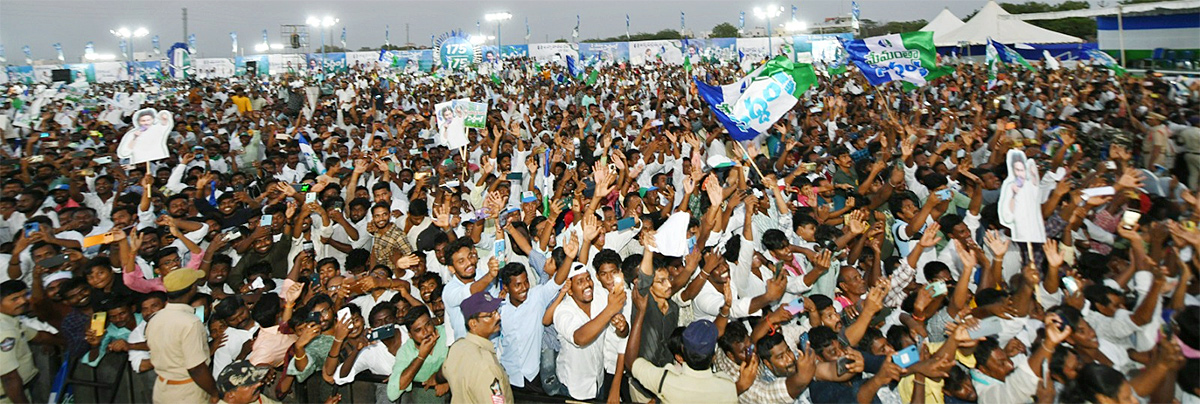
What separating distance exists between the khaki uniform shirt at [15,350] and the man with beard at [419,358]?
217 cm

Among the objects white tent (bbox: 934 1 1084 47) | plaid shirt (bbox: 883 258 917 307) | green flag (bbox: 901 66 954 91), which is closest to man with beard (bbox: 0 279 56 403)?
plaid shirt (bbox: 883 258 917 307)

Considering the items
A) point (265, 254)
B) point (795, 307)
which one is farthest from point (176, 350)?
point (795, 307)

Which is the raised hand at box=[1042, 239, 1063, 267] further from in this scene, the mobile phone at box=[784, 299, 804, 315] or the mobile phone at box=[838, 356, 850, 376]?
the mobile phone at box=[838, 356, 850, 376]

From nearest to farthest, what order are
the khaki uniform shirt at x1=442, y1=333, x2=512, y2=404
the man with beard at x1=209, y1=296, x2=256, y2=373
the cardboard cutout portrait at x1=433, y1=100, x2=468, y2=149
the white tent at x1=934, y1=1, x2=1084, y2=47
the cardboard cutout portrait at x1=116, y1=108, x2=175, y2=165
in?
the khaki uniform shirt at x1=442, y1=333, x2=512, y2=404
the man with beard at x1=209, y1=296, x2=256, y2=373
the cardboard cutout portrait at x1=116, y1=108, x2=175, y2=165
the cardboard cutout portrait at x1=433, y1=100, x2=468, y2=149
the white tent at x1=934, y1=1, x2=1084, y2=47

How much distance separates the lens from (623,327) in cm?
344

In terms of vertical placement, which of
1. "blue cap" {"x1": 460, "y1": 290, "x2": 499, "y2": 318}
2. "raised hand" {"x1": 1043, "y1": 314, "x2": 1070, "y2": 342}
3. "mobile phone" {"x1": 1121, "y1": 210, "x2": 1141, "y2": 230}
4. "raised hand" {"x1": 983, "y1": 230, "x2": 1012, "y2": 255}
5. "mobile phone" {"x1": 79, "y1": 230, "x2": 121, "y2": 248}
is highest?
"mobile phone" {"x1": 79, "y1": 230, "x2": 121, "y2": 248}

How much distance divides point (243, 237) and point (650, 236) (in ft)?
12.4

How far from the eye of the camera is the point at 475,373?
3078 mm

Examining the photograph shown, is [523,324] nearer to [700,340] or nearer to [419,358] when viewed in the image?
[419,358]

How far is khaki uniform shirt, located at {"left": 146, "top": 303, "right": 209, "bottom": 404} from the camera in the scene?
11.3 feet

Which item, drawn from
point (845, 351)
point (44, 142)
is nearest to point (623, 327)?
point (845, 351)

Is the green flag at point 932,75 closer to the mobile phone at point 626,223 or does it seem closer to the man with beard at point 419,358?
the mobile phone at point 626,223

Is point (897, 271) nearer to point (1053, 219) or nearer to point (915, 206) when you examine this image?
point (915, 206)

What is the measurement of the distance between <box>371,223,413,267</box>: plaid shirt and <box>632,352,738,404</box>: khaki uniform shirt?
277 cm
